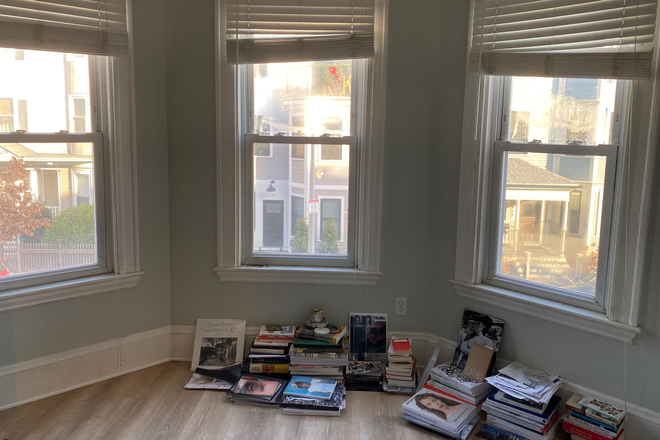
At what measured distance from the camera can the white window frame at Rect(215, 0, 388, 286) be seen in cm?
283

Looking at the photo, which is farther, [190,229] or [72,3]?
[190,229]

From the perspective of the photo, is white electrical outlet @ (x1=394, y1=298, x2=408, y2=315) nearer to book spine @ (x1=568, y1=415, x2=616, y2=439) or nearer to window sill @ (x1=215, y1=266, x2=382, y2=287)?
window sill @ (x1=215, y1=266, x2=382, y2=287)

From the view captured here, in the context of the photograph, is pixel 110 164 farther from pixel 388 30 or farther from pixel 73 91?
pixel 388 30

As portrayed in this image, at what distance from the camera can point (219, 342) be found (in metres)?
3.04

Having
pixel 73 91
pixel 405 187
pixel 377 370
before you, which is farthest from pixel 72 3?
pixel 377 370

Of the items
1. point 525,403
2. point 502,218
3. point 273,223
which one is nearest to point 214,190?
point 273,223

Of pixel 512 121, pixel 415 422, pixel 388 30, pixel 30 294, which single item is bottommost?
pixel 415 422

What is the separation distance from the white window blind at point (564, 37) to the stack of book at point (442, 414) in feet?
5.26

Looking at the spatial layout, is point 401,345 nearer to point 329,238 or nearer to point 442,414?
point 442,414

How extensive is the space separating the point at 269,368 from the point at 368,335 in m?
0.58

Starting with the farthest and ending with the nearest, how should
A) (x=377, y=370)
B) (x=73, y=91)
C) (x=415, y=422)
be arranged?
(x=377, y=370)
(x=73, y=91)
(x=415, y=422)

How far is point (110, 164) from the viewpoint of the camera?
2.76 m

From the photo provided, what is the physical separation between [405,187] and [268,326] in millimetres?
1102

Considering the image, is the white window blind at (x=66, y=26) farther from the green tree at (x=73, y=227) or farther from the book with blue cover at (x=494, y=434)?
the book with blue cover at (x=494, y=434)
